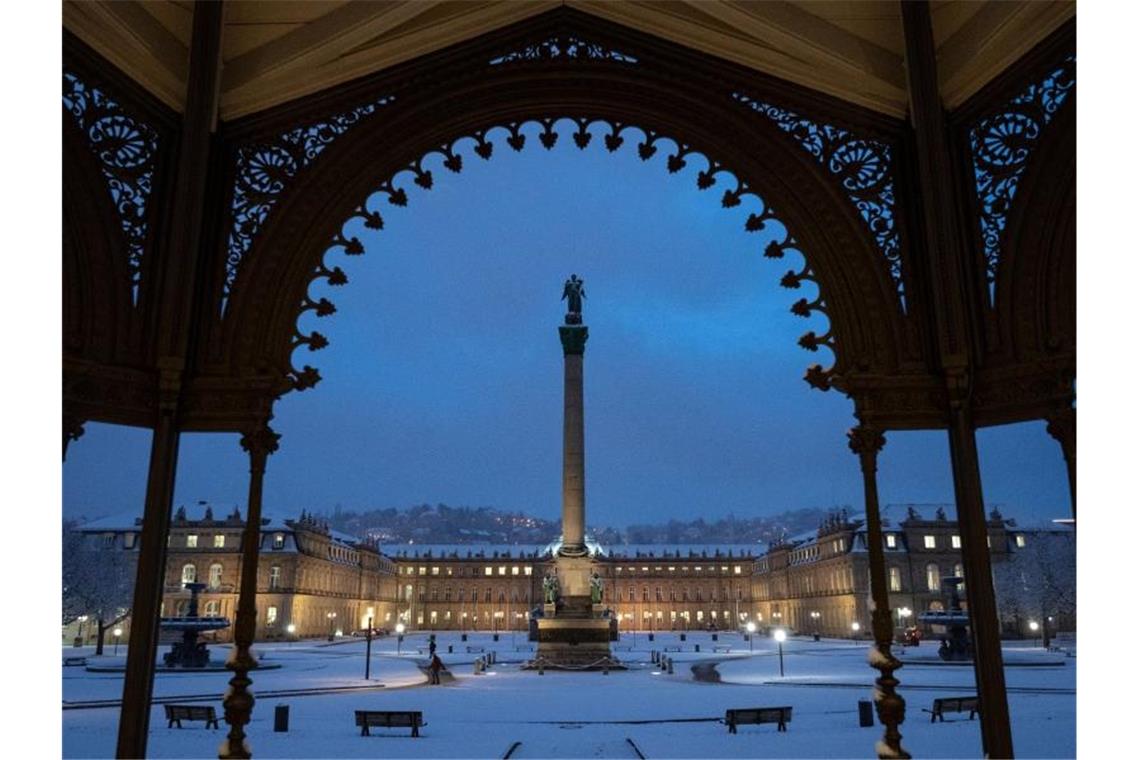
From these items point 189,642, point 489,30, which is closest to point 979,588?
point 489,30

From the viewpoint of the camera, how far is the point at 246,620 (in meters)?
6.04

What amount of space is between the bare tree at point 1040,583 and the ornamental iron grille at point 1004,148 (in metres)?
38.5

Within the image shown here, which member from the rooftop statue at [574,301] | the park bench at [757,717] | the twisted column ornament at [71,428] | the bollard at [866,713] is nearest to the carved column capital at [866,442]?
the twisted column ornament at [71,428]

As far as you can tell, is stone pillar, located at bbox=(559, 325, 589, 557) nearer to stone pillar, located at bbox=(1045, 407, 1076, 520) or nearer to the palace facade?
the palace facade

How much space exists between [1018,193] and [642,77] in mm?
3036

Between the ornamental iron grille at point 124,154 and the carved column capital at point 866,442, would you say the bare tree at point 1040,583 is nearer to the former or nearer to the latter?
the carved column capital at point 866,442

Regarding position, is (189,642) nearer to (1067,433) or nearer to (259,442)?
(259,442)

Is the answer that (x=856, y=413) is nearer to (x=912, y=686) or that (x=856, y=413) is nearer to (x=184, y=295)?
(x=184, y=295)

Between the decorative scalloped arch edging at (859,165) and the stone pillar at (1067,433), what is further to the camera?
the decorative scalloped arch edging at (859,165)

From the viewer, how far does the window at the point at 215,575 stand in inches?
2334

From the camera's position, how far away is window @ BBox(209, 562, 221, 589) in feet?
194

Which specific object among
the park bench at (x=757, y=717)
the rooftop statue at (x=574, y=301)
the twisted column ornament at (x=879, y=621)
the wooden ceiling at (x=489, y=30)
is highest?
the rooftop statue at (x=574, y=301)

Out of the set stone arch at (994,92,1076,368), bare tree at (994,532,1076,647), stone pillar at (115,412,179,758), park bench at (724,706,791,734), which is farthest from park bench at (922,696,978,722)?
bare tree at (994,532,1076,647)

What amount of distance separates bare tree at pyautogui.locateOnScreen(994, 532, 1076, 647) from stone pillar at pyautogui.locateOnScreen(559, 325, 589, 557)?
829 inches
